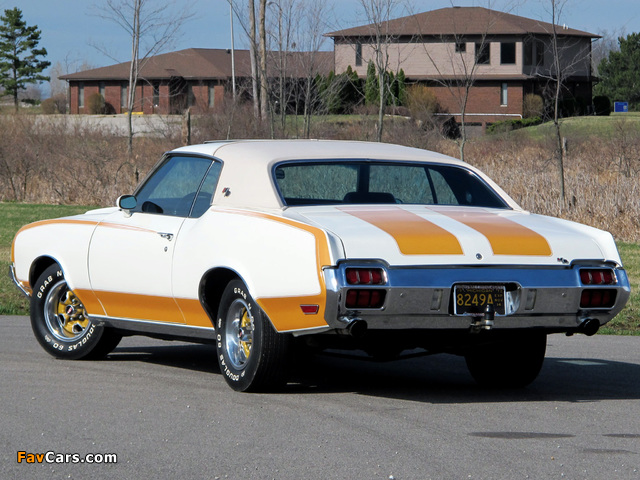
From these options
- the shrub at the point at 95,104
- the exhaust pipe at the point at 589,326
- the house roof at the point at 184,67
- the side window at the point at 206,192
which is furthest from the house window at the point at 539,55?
the exhaust pipe at the point at 589,326

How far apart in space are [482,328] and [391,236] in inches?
30.4

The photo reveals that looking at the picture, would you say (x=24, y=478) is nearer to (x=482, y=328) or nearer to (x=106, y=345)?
(x=482, y=328)

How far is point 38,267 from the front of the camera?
344 inches

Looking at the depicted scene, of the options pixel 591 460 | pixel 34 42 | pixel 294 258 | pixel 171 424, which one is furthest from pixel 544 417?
pixel 34 42

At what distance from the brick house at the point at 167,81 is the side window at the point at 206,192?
6256 centimetres

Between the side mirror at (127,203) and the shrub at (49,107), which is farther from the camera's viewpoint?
the shrub at (49,107)

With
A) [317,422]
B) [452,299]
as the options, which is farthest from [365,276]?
[317,422]

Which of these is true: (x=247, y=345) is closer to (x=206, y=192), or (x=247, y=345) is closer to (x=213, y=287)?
(x=213, y=287)

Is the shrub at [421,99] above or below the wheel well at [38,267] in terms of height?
above

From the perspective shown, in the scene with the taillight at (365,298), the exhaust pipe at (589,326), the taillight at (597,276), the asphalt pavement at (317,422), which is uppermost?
the taillight at (597,276)

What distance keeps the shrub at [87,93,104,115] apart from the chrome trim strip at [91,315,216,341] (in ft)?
233

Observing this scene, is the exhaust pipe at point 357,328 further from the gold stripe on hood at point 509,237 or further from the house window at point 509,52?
the house window at point 509,52

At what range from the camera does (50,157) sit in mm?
30438
